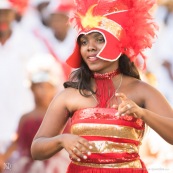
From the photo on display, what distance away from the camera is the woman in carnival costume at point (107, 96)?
319 cm

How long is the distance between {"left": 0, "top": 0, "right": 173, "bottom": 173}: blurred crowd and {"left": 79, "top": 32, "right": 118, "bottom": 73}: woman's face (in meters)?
2.23

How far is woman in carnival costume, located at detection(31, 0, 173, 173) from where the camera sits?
125 inches

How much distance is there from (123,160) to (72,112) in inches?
14.5

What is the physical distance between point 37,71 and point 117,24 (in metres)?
2.27

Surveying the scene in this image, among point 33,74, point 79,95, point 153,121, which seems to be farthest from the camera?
point 33,74

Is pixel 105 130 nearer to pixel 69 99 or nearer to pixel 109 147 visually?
pixel 109 147

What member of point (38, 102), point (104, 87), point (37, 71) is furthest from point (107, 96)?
point (38, 102)

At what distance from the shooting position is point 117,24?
3.38 metres

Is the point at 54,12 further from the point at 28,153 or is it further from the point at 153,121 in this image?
the point at 153,121

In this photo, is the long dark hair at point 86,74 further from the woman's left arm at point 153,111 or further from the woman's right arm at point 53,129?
the woman's left arm at point 153,111

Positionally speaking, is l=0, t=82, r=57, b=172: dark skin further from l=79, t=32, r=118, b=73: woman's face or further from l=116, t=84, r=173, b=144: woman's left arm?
l=116, t=84, r=173, b=144: woman's left arm

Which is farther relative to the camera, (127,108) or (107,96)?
(107,96)

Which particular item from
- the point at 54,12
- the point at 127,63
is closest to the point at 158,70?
the point at 54,12

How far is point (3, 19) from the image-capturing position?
576cm
